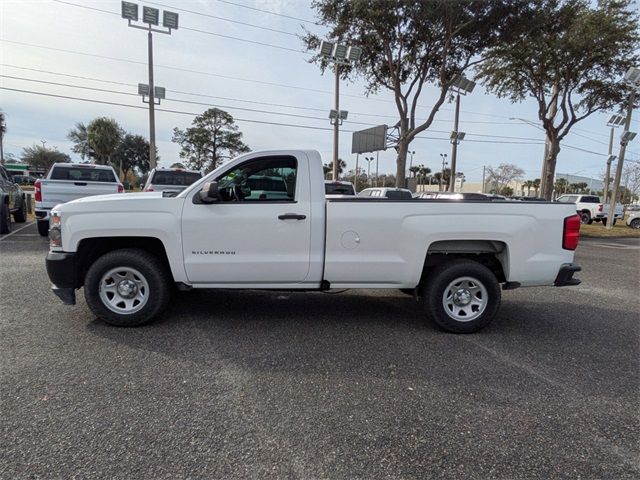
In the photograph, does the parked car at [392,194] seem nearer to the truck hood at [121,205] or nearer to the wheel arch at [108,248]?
the truck hood at [121,205]

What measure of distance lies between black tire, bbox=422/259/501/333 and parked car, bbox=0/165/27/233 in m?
11.4

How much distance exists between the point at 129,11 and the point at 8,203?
1322cm

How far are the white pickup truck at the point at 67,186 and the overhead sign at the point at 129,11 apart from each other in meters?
13.4

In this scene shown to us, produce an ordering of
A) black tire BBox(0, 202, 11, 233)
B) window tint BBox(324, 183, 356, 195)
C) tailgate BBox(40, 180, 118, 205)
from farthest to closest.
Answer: window tint BBox(324, 183, 356, 195)
black tire BBox(0, 202, 11, 233)
tailgate BBox(40, 180, 118, 205)

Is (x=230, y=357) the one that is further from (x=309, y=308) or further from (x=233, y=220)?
(x=309, y=308)

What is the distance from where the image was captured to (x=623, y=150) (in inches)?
810

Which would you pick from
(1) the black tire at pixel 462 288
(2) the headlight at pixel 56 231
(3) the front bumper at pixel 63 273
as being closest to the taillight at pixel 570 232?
(1) the black tire at pixel 462 288

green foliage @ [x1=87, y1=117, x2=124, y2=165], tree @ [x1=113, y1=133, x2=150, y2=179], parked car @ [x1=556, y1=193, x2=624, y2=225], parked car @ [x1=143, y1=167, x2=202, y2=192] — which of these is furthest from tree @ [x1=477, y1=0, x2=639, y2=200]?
tree @ [x1=113, y1=133, x2=150, y2=179]

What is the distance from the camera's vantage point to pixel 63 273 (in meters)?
4.27

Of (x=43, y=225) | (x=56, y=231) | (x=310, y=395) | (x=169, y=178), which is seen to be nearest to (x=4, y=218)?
(x=43, y=225)

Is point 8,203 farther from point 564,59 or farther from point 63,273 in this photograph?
point 564,59

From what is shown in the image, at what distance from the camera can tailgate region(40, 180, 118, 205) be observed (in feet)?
31.1

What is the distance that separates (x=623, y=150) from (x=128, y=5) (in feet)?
84.0

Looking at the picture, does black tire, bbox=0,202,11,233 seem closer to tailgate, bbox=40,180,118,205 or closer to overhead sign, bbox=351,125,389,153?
tailgate, bbox=40,180,118,205
